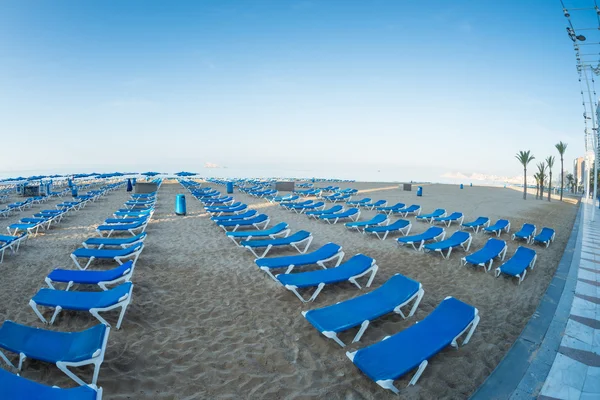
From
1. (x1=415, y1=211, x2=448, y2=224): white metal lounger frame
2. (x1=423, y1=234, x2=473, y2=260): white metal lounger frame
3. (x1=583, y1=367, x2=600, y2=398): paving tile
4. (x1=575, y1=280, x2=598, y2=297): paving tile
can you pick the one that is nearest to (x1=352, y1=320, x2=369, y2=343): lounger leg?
(x1=583, y1=367, x2=600, y2=398): paving tile

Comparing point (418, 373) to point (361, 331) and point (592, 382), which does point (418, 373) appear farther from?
point (592, 382)

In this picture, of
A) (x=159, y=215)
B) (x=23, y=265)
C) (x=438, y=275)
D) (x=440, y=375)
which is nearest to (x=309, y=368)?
(x=440, y=375)

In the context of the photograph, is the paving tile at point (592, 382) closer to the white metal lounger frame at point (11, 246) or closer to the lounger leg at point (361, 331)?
the lounger leg at point (361, 331)

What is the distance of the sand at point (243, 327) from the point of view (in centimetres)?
239

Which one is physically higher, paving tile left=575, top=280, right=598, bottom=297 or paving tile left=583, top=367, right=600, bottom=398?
paving tile left=575, top=280, right=598, bottom=297

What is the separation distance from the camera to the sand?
2.39m

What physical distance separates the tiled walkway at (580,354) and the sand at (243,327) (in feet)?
1.29

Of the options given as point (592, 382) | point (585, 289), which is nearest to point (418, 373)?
point (592, 382)

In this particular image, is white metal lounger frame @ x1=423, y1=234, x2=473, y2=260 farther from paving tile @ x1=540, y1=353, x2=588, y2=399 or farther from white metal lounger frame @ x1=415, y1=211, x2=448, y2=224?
paving tile @ x1=540, y1=353, x2=588, y2=399

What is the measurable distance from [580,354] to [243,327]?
3185 mm

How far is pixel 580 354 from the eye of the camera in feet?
8.80

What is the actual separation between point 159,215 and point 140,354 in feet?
29.0

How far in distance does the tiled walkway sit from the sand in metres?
0.39

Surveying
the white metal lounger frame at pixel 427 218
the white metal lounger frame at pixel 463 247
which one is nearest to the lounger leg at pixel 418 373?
the white metal lounger frame at pixel 463 247
